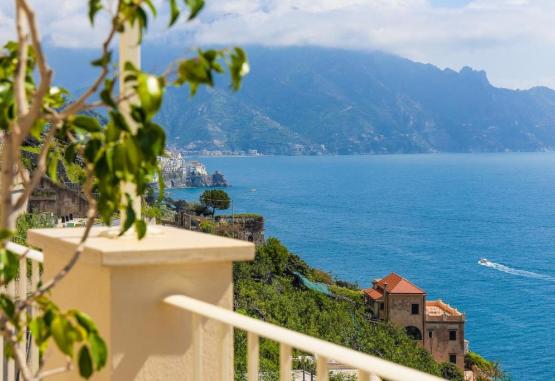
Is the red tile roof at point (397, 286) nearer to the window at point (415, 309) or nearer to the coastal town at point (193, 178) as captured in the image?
the window at point (415, 309)

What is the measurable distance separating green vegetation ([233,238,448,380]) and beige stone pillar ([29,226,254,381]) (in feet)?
76.8

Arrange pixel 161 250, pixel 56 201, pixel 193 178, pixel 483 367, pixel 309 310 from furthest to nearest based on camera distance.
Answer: pixel 193 178 < pixel 483 367 < pixel 309 310 < pixel 56 201 < pixel 161 250

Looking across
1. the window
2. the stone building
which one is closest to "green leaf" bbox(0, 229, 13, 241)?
the stone building

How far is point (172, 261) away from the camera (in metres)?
1.48

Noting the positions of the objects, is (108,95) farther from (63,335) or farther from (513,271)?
(513,271)

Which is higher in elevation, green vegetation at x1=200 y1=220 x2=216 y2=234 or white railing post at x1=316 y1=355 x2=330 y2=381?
white railing post at x1=316 y1=355 x2=330 y2=381

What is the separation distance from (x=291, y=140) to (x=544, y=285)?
471ft

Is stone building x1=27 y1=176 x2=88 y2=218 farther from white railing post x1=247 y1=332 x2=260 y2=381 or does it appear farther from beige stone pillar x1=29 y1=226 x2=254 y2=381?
white railing post x1=247 y1=332 x2=260 y2=381

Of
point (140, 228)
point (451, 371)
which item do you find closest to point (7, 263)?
point (140, 228)

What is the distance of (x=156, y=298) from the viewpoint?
1500mm

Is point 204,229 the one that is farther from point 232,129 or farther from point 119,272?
point 232,129

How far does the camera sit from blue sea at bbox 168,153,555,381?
138 ft

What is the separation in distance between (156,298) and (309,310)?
30.4m

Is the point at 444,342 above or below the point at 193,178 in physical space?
below
